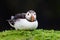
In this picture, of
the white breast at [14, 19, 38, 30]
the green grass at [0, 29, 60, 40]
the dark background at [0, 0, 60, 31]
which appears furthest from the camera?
the dark background at [0, 0, 60, 31]

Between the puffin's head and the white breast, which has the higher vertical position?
the puffin's head

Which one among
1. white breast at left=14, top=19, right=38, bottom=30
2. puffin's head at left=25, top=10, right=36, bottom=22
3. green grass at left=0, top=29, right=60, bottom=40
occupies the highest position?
puffin's head at left=25, top=10, right=36, bottom=22

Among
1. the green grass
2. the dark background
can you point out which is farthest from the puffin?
the dark background

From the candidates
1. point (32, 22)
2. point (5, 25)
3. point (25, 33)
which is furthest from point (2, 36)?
point (5, 25)

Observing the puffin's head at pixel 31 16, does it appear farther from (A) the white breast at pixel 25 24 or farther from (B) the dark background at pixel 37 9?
(B) the dark background at pixel 37 9

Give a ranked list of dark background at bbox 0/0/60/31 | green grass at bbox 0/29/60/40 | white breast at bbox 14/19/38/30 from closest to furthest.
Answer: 1. green grass at bbox 0/29/60/40
2. white breast at bbox 14/19/38/30
3. dark background at bbox 0/0/60/31

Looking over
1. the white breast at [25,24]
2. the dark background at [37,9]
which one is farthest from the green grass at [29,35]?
the dark background at [37,9]

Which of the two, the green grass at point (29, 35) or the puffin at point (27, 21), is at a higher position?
the puffin at point (27, 21)

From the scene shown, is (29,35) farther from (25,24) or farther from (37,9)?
(37,9)

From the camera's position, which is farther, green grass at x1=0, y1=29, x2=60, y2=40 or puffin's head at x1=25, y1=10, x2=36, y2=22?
puffin's head at x1=25, y1=10, x2=36, y2=22

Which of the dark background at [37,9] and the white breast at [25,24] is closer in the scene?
the white breast at [25,24]

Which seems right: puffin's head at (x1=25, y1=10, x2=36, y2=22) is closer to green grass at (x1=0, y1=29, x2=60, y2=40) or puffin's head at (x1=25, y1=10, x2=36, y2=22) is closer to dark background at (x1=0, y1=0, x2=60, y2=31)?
green grass at (x1=0, y1=29, x2=60, y2=40)

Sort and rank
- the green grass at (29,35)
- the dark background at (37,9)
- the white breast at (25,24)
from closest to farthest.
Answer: the green grass at (29,35) < the white breast at (25,24) < the dark background at (37,9)

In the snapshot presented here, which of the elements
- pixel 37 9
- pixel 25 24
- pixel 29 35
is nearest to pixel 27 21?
pixel 25 24
